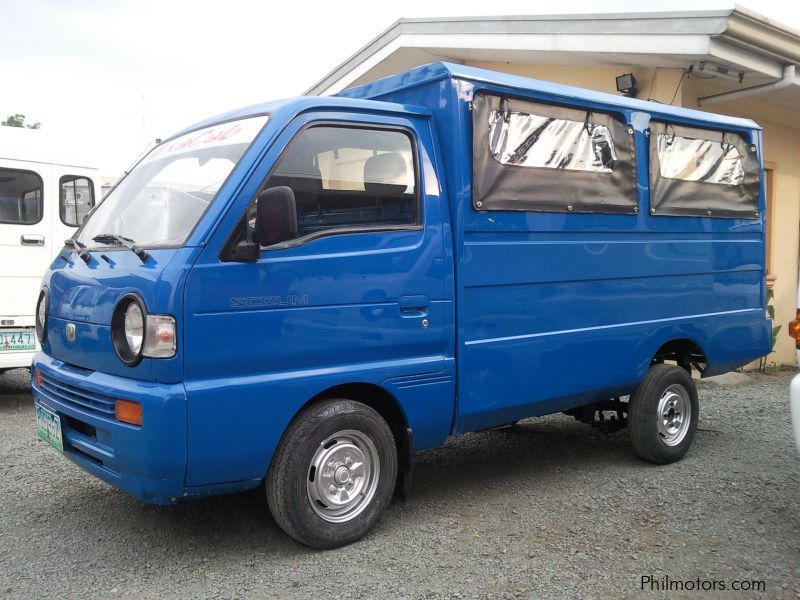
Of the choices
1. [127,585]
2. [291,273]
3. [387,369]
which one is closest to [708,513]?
[387,369]

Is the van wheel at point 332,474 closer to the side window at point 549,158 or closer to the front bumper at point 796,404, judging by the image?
the side window at point 549,158

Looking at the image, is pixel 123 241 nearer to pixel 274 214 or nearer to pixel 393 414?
pixel 274 214

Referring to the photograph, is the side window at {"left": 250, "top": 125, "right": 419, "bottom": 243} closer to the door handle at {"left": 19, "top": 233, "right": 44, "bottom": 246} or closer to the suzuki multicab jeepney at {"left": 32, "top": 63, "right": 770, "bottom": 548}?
the suzuki multicab jeepney at {"left": 32, "top": 63, "right": 770, "bottom": 548}

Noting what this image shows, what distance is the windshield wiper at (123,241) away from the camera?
11.4 ft

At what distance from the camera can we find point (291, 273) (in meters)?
3.62

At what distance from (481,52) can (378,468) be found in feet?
21.5

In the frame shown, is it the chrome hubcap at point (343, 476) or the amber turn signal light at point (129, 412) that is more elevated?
the amber turn signal light at point (129, 412)

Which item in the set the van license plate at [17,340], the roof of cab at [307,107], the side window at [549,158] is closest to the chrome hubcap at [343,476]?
the side window at [549,158]

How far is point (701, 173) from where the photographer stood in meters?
5.72

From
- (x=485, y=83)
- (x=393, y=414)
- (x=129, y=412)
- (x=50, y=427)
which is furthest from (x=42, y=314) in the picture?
(x=485, y=83)

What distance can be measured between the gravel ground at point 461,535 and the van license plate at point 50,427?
51 centimetres

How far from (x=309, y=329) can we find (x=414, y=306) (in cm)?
63

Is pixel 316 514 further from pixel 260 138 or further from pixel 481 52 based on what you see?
pixel 481 52

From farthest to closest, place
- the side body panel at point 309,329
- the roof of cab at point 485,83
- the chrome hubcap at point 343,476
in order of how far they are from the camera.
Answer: the roof of cab at point 485,83 < the chrome hubcap at point 343,476 < the side body panel at point 309,329
